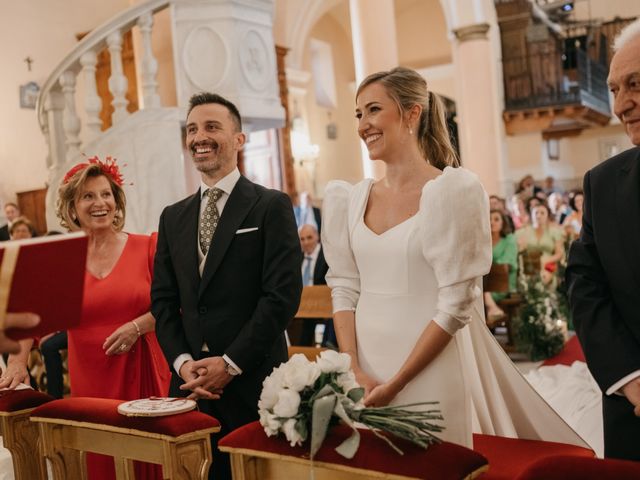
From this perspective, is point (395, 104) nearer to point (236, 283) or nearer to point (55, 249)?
point (236, 283)

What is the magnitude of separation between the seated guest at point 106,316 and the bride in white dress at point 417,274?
3.84 feet

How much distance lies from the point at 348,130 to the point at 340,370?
58.8 ft

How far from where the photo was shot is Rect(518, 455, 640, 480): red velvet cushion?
5.46 feet

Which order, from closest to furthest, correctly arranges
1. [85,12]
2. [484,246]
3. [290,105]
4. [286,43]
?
[484,246] → [85,12] → [286,43] → [290,105]

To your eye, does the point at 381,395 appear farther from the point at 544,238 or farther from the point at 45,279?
the point at 544,238

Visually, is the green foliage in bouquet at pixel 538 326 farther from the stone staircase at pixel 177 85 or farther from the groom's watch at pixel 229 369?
the groom's watch at pixel 229 369

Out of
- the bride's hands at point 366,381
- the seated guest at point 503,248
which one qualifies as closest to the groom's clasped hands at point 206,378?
the bride's hands at point 366,381

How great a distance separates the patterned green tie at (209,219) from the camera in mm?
2947

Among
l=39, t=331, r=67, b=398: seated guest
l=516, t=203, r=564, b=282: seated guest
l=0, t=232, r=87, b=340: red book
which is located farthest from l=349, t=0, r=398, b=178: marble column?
l=0, t=232, r=87, b=340: red book

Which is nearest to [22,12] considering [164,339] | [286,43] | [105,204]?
[286,43]

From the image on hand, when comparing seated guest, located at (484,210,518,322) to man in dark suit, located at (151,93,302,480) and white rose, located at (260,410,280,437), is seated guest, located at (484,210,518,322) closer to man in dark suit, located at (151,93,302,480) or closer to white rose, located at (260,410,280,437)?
man in dark suit, located at (151,93,302,480)

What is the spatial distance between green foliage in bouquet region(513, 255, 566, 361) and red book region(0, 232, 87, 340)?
584 centimetres

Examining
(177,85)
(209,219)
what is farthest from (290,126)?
(209,219)

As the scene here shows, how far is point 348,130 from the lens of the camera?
19766mm
